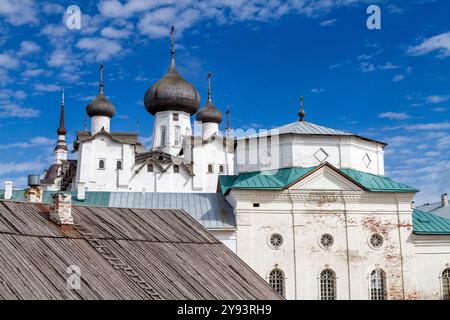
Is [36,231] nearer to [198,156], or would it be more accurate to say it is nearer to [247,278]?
[247,278]

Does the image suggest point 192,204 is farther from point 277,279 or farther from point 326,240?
point 326,240

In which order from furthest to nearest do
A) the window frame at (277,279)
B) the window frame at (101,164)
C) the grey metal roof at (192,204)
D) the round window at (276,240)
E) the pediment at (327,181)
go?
1. the window frame at (101,164)
2. the pediment at (327,181)
3. the grey metal roof at (192,204)
4. the round window at (276,240)
5. the window frame at (277,279)

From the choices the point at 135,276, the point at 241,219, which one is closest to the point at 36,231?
the point at 135,276

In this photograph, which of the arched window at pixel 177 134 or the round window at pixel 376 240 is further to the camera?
the arched window at pixel 177 134

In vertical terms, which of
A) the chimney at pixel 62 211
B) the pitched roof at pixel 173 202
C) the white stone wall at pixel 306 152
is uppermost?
the white stone wall at pixel 306 152

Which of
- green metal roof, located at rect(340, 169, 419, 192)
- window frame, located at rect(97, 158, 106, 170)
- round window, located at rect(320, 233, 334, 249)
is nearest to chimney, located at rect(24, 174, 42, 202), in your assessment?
round window, located at rect(320, 233, 334, 249)

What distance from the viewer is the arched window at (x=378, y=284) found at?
87.6 ft

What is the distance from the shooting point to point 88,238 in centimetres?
1411

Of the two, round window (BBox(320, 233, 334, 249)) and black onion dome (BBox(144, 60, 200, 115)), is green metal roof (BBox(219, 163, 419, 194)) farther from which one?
black onion dome (BBox(144, 60, 200, 115))

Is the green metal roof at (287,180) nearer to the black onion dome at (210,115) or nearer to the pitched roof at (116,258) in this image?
the pitched roof at (116,258)

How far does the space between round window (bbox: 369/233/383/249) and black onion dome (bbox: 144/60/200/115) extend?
2582 centimetres

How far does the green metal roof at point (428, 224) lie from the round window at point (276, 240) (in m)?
5.83

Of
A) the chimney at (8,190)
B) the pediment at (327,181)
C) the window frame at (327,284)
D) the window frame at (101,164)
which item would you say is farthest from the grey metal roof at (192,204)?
the window frame at (101,164)

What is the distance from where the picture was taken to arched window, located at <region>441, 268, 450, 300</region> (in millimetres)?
27323
